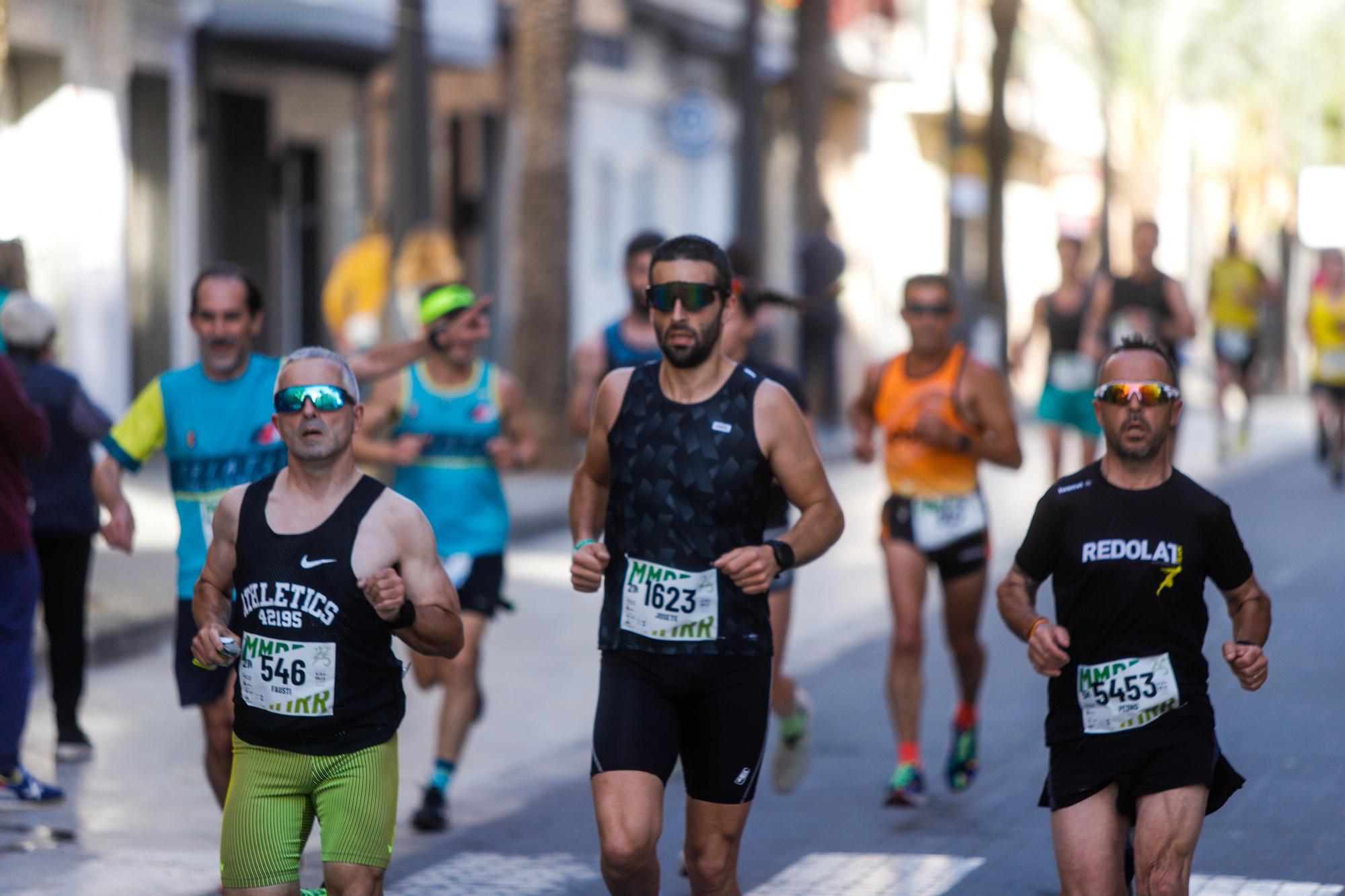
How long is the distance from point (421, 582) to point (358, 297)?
14223 millimetres

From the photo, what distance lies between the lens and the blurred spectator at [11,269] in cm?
907

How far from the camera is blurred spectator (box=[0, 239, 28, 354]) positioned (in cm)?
907

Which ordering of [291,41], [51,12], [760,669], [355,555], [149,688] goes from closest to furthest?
1. [355,555]
2. [760,669]
3. [149,688]
4. [51,12]
5. [291,41]

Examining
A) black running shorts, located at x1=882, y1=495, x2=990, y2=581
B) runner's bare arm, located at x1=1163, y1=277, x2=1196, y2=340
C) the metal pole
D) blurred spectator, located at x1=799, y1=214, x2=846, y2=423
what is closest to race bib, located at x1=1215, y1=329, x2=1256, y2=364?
blurred spectator, located at x1=799, y1=214, x2=846, y2=423

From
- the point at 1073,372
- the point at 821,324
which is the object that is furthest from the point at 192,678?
the point at 821,324

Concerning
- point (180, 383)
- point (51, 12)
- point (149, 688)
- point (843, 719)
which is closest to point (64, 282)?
point (51, 12)

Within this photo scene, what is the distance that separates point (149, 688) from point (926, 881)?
474 cm

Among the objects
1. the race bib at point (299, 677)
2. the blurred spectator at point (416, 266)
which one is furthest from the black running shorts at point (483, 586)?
the blurred spectator at point (416, 266)

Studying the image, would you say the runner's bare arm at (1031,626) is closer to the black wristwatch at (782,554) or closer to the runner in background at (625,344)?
the black wristwatch at (782,554)

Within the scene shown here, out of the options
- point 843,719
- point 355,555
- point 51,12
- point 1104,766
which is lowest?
point 843,719

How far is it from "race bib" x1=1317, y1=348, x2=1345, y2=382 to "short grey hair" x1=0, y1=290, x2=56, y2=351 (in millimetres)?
13888

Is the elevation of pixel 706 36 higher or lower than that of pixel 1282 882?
higher

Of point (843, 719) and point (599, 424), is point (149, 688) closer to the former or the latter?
point (843, 719)

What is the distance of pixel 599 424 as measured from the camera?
6.00 m
